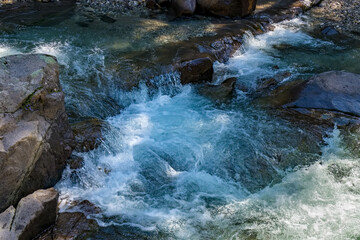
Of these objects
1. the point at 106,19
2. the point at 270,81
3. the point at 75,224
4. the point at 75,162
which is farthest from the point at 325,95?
the point at 106,19

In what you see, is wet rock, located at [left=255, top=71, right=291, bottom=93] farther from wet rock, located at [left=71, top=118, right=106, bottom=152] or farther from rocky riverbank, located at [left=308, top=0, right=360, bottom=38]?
rocky riverbank, located at [left=308, top=0, right=360, bottom=38]

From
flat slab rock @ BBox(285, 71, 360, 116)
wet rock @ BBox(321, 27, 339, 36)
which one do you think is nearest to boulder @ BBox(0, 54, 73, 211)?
flat slab rock @ BBox(285, 71, 360, 116)

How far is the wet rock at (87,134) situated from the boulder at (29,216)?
1150 millimetres

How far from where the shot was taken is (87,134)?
17.0 ft

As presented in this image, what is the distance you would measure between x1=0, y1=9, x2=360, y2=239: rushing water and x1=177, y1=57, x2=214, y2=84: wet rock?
22 centimetres

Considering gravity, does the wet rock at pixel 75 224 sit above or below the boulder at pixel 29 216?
below

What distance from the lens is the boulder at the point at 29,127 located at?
151 inches

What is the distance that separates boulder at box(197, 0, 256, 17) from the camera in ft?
33.3

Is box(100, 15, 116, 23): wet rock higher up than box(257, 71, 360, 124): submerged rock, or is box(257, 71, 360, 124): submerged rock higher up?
box(100, 15, 116, 23): wet rock

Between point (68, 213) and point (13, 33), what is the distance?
6153 millimetres

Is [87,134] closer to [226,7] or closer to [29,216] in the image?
[29,216]

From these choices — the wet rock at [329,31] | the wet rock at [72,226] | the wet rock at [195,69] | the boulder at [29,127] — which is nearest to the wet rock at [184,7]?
the wet rock at [195,69]

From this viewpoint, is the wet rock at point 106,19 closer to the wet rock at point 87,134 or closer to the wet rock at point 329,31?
the wet rock at point 87,134

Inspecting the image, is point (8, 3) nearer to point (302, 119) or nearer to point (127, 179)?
point (127, 179)
